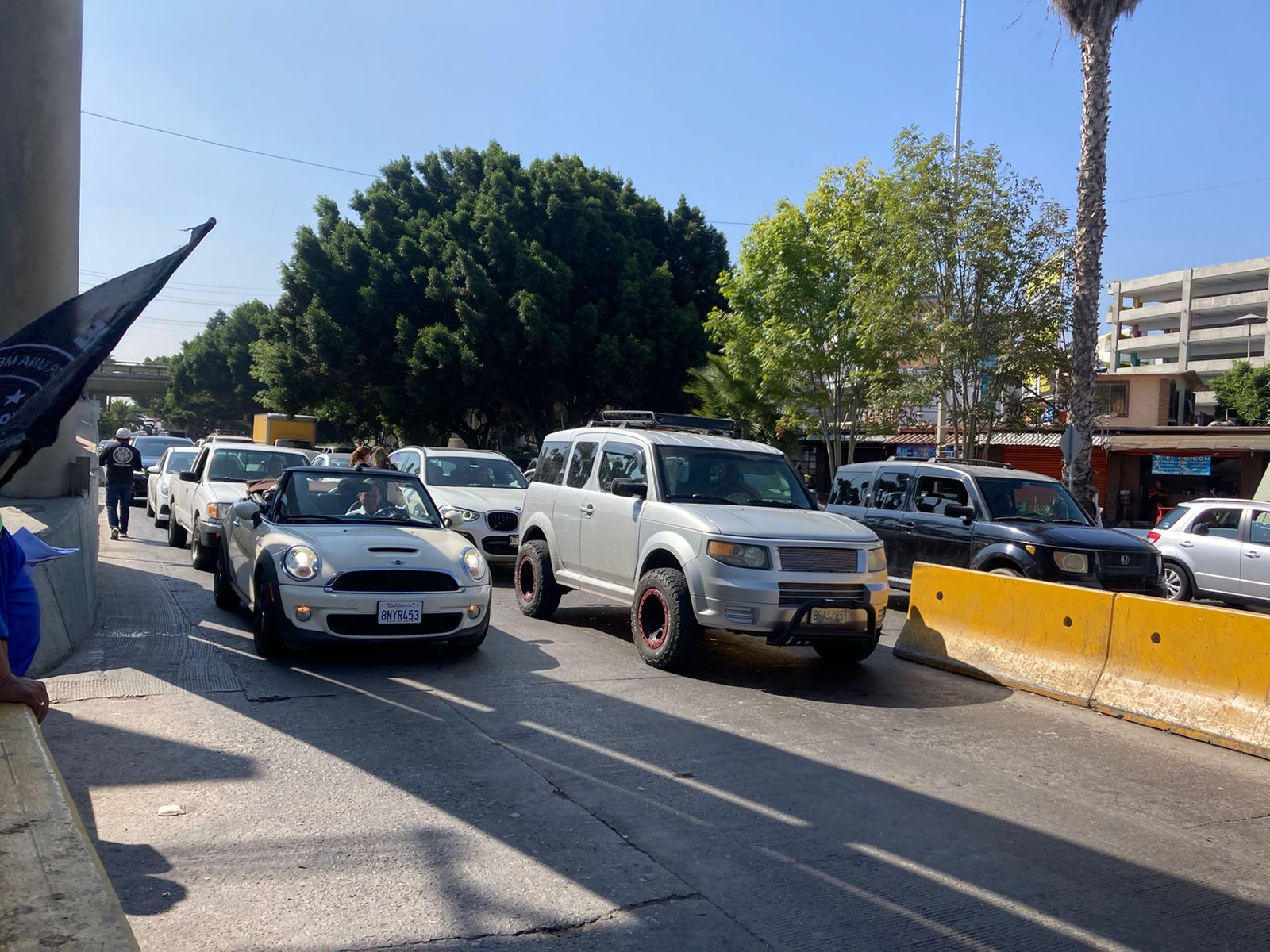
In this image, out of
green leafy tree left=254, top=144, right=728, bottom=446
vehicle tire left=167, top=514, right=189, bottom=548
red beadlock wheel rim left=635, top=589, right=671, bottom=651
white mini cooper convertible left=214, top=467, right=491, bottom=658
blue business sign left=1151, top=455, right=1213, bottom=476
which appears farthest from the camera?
green leafy tree left=254, top=144, right=728, bottom=446

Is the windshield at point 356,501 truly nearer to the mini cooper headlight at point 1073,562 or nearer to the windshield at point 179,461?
the mini cooper headlight at point 1073,562

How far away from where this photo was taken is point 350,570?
26.2 ft

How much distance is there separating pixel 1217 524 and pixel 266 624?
13.7 m

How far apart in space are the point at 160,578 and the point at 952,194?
1483 cm

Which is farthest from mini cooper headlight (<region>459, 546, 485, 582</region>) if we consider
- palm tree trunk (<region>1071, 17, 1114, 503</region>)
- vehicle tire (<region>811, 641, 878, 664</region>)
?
palm tree trunk (<region>1071, 17, 1114, 503</region>)

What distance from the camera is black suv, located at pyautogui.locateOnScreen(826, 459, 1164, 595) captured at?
11047mm

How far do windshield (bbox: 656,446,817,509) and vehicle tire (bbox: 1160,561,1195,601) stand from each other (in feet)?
28.3

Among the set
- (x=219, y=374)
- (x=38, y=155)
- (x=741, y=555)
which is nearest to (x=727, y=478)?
(x=741, y=555)

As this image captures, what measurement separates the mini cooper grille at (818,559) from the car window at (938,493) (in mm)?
4418

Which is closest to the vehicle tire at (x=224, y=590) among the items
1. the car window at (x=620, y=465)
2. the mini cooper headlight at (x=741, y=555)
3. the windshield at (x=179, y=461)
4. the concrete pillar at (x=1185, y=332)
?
the car window at (x=620, y=465)

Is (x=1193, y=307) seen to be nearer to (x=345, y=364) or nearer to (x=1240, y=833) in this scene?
(x=345, y=364)

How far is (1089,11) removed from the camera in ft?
59.1

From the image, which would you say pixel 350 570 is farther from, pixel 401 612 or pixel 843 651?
pixel 843 651

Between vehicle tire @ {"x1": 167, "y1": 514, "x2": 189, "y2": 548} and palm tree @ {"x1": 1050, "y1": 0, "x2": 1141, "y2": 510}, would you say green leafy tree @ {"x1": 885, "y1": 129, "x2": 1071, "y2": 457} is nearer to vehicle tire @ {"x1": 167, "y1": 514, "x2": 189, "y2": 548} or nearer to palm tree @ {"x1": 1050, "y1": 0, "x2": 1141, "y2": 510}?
palm tree @ {"x1": 1050, "y1": 0, "x2": 1141, "y2": 510}
